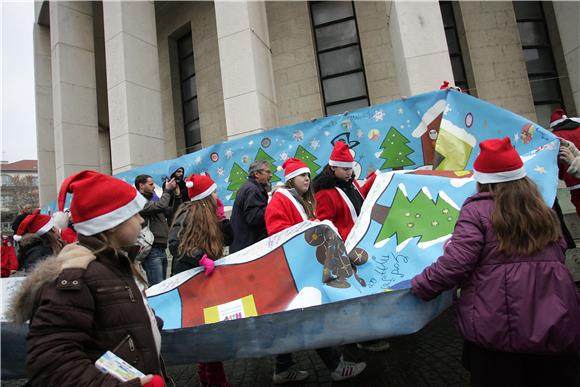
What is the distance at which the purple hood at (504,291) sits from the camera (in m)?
1.95

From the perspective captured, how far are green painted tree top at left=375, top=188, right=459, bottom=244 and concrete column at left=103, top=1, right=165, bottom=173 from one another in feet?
27.1

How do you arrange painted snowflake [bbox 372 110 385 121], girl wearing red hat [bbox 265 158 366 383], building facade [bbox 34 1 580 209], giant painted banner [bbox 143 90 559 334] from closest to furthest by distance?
giant painted banner [bbox 143 90 559 334] < girl wearing red hat [bbox 265 158 366 383] < painted snowflake [bbox 372 110 385 121] < building facade [bbox 34 1 580 209]

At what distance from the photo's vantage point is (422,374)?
3.54 meters

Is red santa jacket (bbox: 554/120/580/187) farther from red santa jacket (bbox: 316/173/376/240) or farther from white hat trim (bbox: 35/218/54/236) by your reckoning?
white hat trim (bbox: 35/218/54/236)

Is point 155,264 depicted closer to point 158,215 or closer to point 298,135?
point 158,215

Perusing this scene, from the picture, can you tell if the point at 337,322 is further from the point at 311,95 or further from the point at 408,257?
the point at 311,95

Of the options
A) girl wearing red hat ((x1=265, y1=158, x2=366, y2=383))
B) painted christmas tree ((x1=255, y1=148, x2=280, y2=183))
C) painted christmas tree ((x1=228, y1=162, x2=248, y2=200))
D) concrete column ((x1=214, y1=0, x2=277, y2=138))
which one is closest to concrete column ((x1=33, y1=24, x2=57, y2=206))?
concrete column ((x1=214, y1=0, x2=277, y2=138))

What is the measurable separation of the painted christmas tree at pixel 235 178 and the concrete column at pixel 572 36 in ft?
24.9

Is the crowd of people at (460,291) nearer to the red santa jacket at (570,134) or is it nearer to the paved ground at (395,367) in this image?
the paved ground at (395,367)

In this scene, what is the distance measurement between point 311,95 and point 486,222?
10.6 metres

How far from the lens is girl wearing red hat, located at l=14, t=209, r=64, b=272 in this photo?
4230mm

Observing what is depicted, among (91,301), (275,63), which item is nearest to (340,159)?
(91,301)

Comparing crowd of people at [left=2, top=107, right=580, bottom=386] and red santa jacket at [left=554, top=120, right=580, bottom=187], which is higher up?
red santa jacket at [left=554, top=120, right=580, bottom=187]

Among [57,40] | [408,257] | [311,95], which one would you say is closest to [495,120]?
[408,257]
